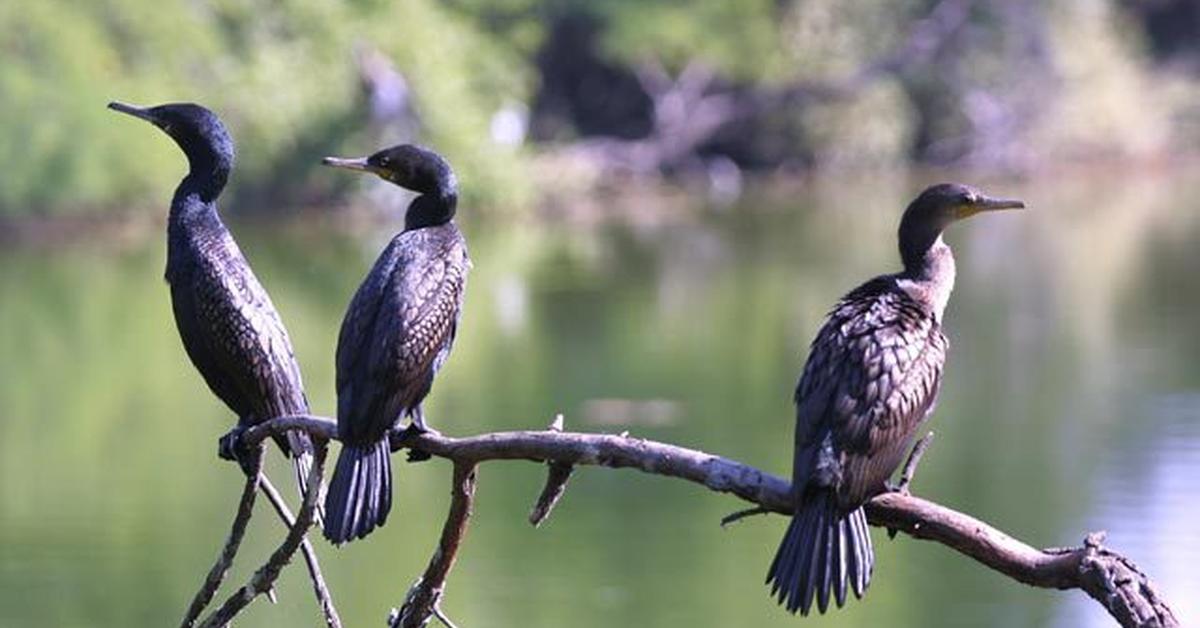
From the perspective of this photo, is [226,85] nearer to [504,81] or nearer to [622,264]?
[504,81]

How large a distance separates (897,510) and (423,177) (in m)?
1.76

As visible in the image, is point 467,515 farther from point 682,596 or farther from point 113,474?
point 113,474

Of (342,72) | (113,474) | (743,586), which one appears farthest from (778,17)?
(743,586)

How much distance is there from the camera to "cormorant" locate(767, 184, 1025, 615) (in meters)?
4.23

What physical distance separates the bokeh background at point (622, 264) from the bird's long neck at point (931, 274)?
16.6 ft

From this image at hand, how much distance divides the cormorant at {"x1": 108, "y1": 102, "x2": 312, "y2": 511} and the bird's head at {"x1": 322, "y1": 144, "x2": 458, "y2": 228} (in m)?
0.41

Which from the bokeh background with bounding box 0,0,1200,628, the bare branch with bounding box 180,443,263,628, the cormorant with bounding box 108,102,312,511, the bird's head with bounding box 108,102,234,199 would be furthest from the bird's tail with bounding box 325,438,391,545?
the bokeh background with bounding box 0,0,1200,628

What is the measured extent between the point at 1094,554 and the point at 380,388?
6.04ft

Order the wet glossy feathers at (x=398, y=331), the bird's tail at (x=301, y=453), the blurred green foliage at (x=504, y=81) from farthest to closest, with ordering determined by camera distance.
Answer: the blurred green foliage at (x=504, y=81)
the bird's tail at (x=301, y=453)
the wet glossy feathers at (x=398, y=331)

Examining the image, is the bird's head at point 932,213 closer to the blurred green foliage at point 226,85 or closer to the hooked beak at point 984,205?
the hooked beak at point 984,205

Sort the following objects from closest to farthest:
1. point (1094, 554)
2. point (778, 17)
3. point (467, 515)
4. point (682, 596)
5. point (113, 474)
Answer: point (1094, 554)
point (467, 515)
point (682, 596)
point (113, 474)
point (778, 17)

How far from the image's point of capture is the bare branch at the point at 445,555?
4.57 meters

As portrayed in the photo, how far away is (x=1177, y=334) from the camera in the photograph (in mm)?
16625

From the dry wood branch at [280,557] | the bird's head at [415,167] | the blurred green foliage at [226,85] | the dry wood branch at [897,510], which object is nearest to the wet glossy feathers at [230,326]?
the bird's head at [415,167]
